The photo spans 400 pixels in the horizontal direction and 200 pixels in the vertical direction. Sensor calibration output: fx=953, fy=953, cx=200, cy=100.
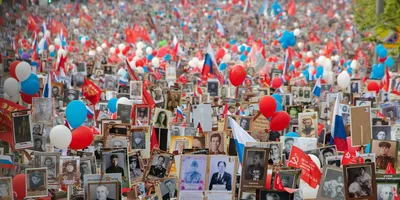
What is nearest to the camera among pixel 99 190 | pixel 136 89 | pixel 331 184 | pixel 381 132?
pixel 99 190

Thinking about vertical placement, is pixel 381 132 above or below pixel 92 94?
below

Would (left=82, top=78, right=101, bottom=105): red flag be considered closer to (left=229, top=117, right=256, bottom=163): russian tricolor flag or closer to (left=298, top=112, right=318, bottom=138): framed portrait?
(left=298, top=112, right=318, bottom=138): framed portrait

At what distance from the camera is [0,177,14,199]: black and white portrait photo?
859 cm

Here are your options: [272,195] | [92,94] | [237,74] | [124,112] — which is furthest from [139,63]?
[272,195]

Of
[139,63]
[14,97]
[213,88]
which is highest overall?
[139,63]

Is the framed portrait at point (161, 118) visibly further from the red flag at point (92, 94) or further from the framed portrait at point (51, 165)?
the framed portrait at point (51, 165)

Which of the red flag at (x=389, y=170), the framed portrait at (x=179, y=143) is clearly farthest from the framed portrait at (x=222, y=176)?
the framed portrait at (x=179, y=143)

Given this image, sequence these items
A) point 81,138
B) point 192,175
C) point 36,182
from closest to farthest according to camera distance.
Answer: point 192,175 → point 36,182 → point 81,138

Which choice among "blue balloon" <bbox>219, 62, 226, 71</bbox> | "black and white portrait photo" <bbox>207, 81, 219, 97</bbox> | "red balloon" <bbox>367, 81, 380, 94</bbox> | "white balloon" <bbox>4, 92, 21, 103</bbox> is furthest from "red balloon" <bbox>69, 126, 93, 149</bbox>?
"blue balloon" <bbox>219, 62, 226, 71</bbox>

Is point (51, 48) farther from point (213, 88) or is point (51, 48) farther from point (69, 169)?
point (69, 169)

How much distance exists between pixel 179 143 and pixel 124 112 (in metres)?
1.68

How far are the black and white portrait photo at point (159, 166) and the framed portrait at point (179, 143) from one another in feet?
4.43

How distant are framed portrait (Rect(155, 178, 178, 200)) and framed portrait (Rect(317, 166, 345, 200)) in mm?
1483

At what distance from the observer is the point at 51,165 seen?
30.3ft
